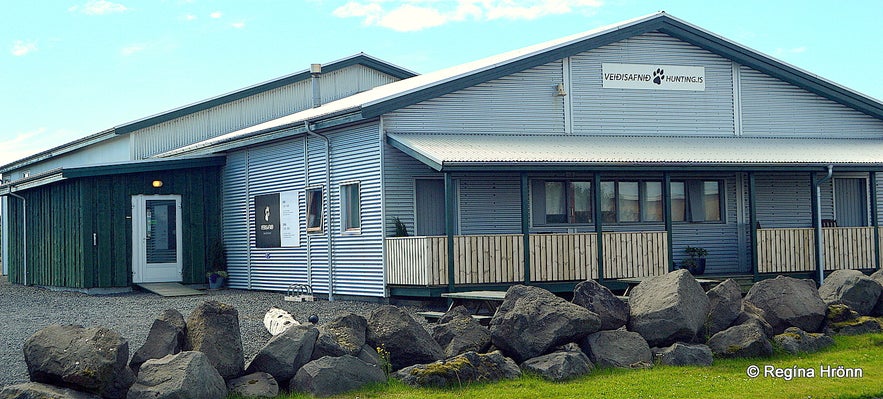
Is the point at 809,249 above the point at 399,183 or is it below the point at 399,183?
below

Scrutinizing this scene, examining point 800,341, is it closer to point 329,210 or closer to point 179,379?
point 179,379

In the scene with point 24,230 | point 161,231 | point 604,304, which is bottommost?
point 604,304

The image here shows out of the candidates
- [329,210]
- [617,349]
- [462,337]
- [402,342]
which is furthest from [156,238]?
[617,349]

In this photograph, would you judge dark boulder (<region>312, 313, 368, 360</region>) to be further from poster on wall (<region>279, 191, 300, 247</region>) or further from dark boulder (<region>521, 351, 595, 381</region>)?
poster on wall (<region>279, 191, 300, 247</region>)

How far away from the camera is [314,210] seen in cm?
2189

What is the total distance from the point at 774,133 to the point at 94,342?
687 inches

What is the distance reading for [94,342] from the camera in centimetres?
1026

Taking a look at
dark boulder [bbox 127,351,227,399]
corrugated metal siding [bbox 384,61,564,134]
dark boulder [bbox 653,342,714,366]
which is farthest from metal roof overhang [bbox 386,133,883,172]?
dark boulder [bbox 127,351,227,399]

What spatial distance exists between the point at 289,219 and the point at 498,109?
5.34 m

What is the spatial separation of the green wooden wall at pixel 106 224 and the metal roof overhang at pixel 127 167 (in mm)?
253

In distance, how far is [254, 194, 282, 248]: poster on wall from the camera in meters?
23.3

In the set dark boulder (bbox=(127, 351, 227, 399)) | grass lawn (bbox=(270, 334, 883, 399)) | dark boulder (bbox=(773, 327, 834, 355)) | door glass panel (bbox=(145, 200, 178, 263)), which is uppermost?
door glass panel (bbox=(145, 200, 178, 263))

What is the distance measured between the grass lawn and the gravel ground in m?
3.03

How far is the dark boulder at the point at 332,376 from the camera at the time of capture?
11.1 metres
